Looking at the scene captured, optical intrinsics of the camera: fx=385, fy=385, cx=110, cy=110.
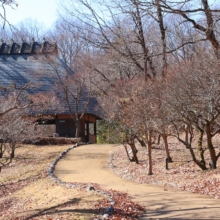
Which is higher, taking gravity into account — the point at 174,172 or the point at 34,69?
the point at 34,69

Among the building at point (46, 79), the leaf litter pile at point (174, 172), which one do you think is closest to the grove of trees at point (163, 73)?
the leaf litter pile at point (174, 172)

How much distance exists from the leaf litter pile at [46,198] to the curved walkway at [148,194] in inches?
20.8

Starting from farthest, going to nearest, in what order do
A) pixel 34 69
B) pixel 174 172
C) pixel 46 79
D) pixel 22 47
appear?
pixel 22 47
pixel 34 69
pixel 46 79
pixel 174 172

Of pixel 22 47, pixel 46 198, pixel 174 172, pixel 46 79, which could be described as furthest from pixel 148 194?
pixel 22 47

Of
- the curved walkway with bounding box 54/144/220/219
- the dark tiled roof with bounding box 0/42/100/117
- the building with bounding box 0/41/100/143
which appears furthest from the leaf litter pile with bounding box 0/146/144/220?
the dark tiled roof with bounding box 0/42/100/117

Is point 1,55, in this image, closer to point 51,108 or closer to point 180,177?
point 51,108

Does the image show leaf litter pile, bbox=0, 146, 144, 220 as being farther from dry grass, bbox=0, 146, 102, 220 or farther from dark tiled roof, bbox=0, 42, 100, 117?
dark tiled roof, bbox=0, 42, 100, 117

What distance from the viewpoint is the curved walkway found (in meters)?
8.45

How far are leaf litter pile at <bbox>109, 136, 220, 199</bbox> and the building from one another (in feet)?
34.8

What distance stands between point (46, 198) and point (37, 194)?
1536mm

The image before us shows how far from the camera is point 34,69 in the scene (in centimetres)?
3525

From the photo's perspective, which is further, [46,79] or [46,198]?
[46,79]

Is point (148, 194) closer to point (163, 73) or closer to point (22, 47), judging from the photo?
point (163, 73)

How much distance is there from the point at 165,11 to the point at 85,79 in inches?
902
